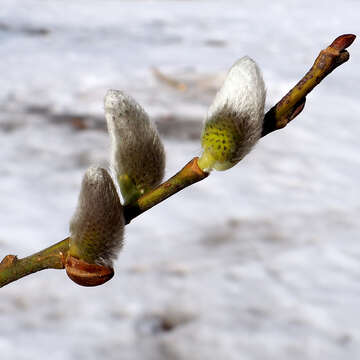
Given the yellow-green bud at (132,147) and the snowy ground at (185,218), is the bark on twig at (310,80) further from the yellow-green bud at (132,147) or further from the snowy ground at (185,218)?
the snowy ground at (185,218)

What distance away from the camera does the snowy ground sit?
1.32 meters

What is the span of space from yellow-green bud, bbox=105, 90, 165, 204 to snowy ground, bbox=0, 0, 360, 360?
0.34 m

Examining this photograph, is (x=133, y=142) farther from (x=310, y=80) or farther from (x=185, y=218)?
(x=185, y=218)

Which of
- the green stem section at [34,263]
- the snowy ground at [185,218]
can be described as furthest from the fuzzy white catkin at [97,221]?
the snowy ground at [185,218]

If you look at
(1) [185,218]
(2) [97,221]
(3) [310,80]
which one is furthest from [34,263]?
(1) [185,218]

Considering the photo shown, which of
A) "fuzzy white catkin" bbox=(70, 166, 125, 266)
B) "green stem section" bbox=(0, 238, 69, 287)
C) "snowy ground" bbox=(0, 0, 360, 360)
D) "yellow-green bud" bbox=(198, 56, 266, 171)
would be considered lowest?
"snowy ground" bbox=(0, 0, 360, 360)

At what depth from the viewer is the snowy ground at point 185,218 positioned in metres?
1.32

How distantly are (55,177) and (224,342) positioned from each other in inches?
33.9

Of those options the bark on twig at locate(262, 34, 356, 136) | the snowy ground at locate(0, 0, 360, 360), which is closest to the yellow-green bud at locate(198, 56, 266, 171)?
the bark on twig at locate(262, 34, 356, 136)

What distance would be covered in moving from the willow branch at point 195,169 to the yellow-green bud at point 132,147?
1.1 inches

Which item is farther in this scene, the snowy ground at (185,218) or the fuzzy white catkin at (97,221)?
the snowy ground at (185,218)

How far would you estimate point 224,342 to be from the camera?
131 centimetres

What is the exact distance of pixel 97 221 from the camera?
314 mm

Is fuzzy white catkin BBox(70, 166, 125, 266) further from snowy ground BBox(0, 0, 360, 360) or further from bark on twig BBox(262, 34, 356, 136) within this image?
snowy ground BBox(0, 0, 360, 360)
